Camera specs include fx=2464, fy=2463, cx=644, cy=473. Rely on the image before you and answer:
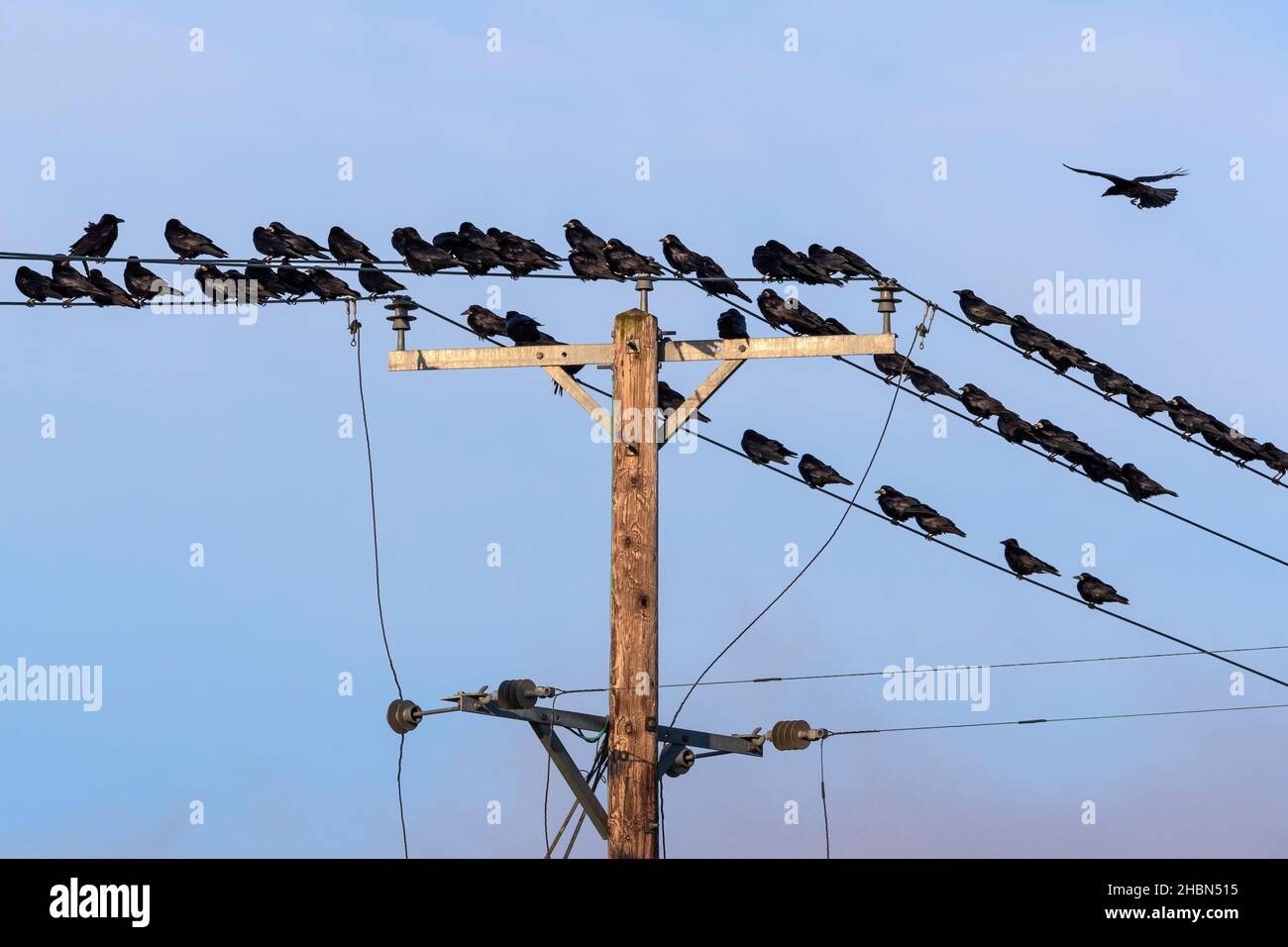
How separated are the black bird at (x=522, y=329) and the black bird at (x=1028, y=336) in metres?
7.46

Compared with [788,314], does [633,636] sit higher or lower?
lower

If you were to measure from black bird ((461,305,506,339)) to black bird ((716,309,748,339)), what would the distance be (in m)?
2.50

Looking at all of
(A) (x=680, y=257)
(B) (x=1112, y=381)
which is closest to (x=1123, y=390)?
(B) (x=1112, y=381)

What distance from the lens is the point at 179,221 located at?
86.6 feet

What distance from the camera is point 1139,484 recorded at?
96.8 ft

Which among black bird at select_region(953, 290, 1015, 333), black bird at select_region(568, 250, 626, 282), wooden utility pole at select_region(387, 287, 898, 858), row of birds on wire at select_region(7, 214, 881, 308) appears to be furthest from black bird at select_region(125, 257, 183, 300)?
black bird at select_region(953, 290, 1015, 333)

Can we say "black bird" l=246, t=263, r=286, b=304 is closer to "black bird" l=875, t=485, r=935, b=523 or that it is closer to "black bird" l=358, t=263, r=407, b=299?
"black bird" l=358, t=263, r=407, b=299

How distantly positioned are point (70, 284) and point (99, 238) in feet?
9.96

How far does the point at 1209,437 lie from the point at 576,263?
9540 mm

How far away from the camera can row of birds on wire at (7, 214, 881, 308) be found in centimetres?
2444

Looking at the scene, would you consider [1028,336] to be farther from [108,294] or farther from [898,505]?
[108,294]

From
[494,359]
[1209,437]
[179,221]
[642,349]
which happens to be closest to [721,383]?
[642,349]
